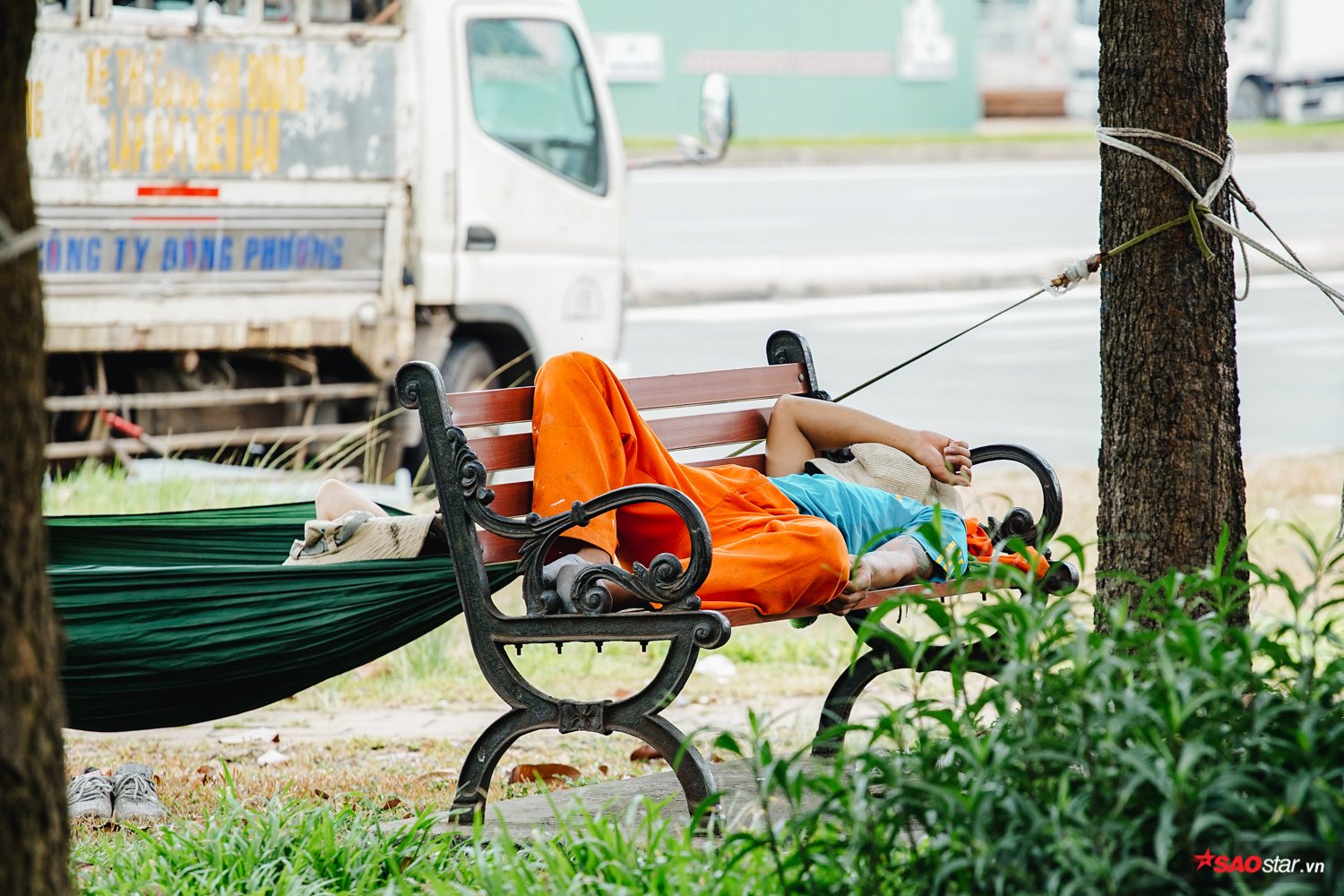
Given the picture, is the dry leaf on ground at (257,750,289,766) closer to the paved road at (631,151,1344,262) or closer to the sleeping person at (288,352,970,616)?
the sleeping person at (288,352,970,616)

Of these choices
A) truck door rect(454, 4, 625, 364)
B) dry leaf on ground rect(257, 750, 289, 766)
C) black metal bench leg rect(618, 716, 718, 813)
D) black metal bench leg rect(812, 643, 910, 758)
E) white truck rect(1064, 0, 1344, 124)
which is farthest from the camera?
white truck rect(1064, 0, 1344, 124)

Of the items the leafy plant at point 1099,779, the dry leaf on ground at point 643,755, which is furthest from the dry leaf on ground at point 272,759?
the leafy plant at point 1099,779

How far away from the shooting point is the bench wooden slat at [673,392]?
10.3 feet

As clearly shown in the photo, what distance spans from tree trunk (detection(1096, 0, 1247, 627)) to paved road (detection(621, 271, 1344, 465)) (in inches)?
180

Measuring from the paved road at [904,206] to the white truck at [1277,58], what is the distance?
1.50 m

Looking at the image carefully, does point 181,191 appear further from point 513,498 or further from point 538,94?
point 513,498

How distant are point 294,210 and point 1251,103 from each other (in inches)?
842

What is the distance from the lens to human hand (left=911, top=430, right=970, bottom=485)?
11.9 ft

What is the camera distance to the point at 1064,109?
26344mm

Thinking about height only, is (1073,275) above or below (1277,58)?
below

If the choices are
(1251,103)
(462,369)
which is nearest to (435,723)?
(462,369)

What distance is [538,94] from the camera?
7.86 m

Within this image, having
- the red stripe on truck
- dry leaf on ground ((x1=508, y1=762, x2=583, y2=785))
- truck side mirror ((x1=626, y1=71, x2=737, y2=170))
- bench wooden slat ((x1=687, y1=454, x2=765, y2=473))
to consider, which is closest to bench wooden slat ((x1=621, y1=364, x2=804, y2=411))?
bench wooden slat ((x1=687, y1=454, x2=765, y2=473))

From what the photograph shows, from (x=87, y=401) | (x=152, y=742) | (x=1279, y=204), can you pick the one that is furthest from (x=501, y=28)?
(x=1279, y=204)
